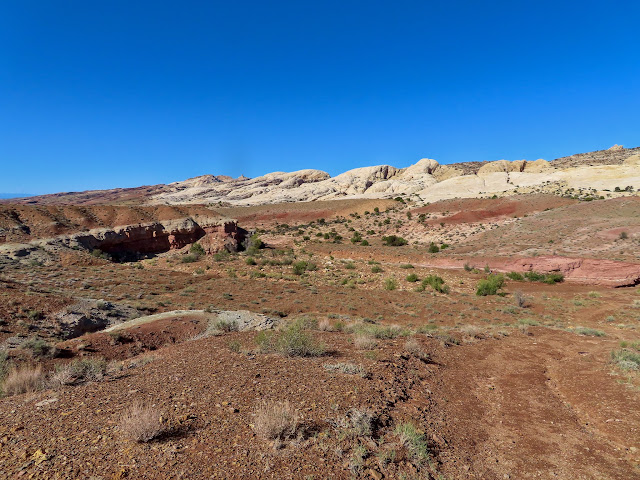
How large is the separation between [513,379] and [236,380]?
6516 mm

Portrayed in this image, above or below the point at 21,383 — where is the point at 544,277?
below

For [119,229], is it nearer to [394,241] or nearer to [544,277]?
[394,241]

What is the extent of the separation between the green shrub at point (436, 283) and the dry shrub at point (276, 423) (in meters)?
18.8

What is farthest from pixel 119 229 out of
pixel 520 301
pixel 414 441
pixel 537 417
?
pixel 537 417

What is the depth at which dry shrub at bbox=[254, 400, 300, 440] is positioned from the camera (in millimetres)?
4141

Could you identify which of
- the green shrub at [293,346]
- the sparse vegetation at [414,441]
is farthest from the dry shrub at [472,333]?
the sparse vegetation at [414,441]

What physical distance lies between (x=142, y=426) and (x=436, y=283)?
20790 mm

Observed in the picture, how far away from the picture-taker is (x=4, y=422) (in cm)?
445

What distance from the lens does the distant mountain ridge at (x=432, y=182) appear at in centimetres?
6072

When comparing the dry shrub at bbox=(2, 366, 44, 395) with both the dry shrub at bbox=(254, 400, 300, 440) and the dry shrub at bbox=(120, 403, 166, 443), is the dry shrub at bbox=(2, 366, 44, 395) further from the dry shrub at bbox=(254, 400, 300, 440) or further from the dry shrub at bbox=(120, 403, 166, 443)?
the dry shrub at bbox=(254, 400, 300, 440)

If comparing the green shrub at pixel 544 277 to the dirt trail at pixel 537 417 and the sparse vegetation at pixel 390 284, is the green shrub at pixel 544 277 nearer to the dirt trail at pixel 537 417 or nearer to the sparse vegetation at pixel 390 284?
the sparse vegetation at pixel 390 284

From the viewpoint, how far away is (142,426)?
3.97m

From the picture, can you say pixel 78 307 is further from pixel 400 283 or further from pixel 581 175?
pixel 581 175

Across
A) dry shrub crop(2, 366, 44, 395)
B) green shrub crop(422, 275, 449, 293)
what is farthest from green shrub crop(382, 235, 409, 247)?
dry shrub crop(2, 366, 44, 395)
